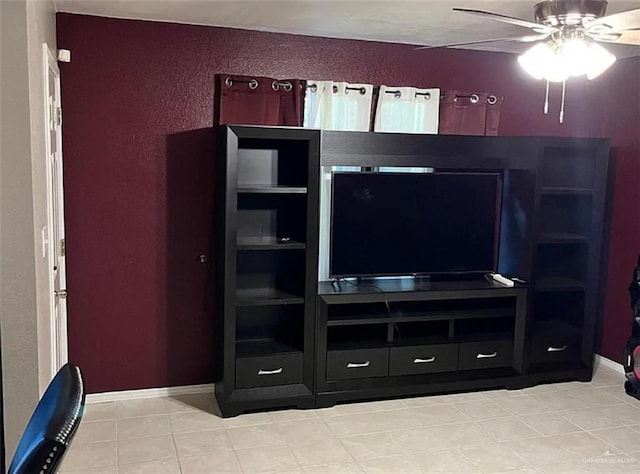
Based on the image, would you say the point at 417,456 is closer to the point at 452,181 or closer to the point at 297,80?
the point at 452,181

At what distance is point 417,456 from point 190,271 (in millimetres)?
1781

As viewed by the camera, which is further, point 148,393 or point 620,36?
point 148,393

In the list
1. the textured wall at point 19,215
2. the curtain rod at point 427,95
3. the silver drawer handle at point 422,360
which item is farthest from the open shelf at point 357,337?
the textured wall at point 19,215

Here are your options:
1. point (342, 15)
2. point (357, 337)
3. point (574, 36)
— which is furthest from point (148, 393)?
point (574, 36)

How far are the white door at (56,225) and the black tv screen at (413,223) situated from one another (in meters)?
1.61

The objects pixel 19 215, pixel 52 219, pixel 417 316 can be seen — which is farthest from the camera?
pixel 417 316

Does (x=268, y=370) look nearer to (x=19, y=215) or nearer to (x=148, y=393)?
(x=148, y=393)

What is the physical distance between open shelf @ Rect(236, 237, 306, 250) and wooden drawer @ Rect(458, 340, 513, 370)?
4.30 feet

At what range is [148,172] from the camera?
3.90 m

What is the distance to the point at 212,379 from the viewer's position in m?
4.21

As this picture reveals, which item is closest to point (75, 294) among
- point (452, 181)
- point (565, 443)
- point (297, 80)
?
point (297, 80)

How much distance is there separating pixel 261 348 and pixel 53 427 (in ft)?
8.08

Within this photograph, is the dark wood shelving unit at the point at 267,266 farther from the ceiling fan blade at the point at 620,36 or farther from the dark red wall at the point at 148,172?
the ceiling fan blade at the point at 620,36

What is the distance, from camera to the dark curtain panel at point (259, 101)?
3945 millimetres
